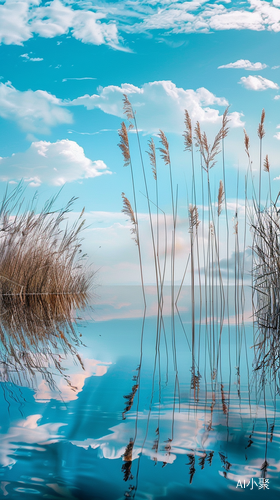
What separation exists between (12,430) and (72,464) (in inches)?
10.2

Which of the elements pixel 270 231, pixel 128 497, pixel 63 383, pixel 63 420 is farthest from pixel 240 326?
pixel 128 497

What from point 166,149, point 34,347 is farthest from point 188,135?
point 34,347

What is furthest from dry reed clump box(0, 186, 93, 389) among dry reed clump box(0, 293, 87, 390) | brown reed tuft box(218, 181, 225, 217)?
brown reed tuft box(218, 181, 225, 217)

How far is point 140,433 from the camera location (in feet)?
2.88

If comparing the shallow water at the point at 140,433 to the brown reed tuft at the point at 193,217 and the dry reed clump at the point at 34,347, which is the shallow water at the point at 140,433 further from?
the brown reed tuft at the point at 193,217

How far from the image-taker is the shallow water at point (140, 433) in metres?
0.68

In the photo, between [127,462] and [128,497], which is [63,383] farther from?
[128,497]

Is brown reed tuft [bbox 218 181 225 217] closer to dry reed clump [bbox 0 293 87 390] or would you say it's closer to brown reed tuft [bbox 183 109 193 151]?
brown reed tuft [bbox 183 109 193 151]

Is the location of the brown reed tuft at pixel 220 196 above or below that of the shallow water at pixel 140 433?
above

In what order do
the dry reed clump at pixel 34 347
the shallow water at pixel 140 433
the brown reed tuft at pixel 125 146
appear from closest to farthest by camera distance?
the shallow water at pixel 140 433 → the dry reed clump at pixel 34 347 → the brown reed tuft at pixel 125 146

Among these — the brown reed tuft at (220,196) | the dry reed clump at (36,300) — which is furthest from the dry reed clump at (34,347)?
the brown reed tuft at (220,196)

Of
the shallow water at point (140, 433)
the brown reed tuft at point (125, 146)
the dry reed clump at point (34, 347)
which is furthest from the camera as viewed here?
the brown reed tuft at point (125, 146)

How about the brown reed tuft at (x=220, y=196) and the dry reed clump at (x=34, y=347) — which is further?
the brown reed tuft at (x=220, y=196)

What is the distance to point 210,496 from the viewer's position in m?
0.64
